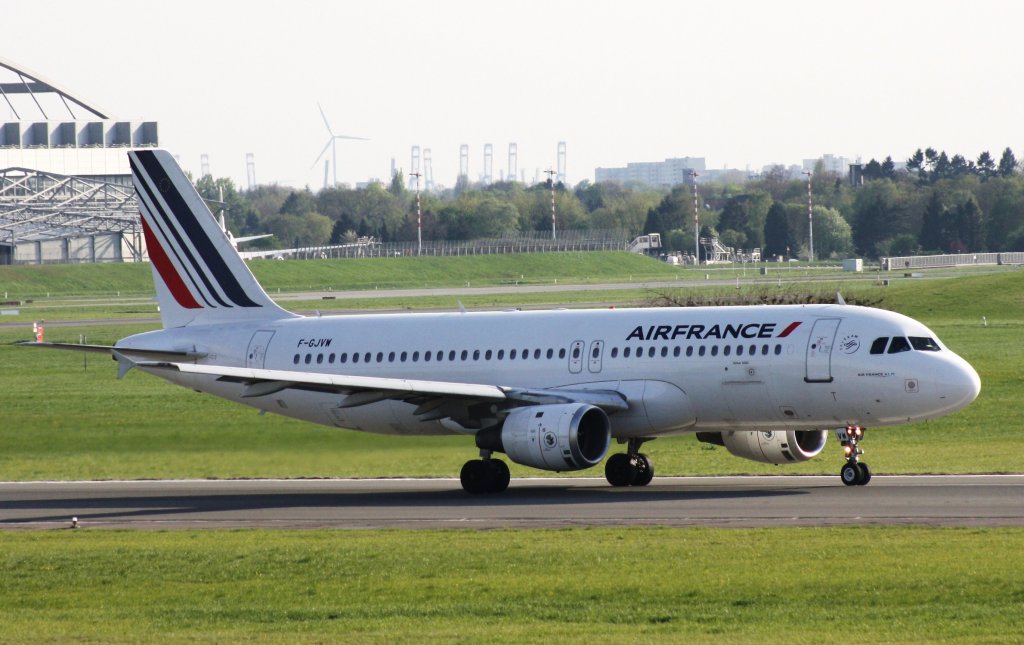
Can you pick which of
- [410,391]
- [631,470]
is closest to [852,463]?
[631,470]

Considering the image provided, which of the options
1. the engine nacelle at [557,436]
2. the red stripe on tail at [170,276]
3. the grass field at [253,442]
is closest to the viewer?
the engine nacelle at [557,436]

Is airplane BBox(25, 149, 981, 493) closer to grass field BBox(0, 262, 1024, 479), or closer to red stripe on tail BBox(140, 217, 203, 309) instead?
red stripe on tail BBox(140, 217, 203, 309)

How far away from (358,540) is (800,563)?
8670 millimetres

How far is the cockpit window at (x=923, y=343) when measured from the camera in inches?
1405

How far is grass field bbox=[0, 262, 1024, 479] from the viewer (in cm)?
4025

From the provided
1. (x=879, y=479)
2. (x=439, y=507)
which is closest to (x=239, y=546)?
(x=439, y=507)

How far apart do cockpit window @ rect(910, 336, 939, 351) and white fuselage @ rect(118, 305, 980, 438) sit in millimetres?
49

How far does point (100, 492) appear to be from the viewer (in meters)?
41.0

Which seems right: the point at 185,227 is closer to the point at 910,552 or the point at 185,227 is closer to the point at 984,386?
the point at 910,552

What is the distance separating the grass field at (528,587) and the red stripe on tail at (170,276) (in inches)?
635

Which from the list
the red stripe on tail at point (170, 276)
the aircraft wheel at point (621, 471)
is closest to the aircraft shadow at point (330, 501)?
the aircraft wheel at point (621, 471)

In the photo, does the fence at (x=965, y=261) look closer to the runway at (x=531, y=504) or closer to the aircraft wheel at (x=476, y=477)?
the runway at (x=531, y=504)

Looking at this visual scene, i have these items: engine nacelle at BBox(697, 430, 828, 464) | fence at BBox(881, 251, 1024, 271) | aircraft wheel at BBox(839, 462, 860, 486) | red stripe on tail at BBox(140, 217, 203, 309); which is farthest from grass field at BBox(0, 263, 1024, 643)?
fence at BBox(881, 251, 1024, 271)

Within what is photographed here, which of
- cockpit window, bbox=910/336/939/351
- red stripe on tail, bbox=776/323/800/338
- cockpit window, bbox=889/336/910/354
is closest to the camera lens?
cockpit window, bbox=889/336/910/354
